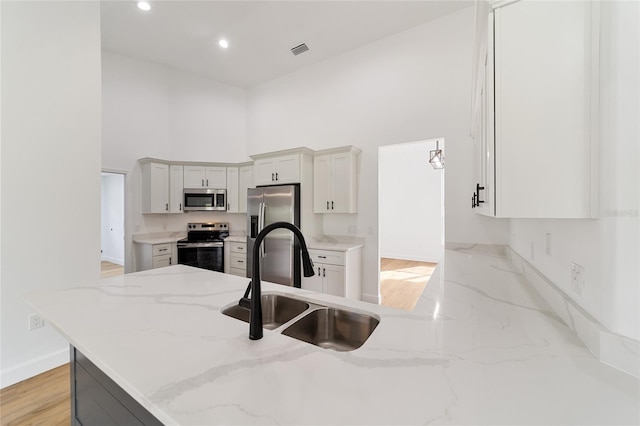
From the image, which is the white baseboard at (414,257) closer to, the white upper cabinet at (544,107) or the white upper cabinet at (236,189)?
the white upper cabinet at (236,189)

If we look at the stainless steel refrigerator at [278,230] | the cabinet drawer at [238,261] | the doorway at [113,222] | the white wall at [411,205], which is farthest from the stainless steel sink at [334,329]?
the doorway at [113,222]

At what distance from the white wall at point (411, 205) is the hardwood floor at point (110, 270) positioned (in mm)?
6555

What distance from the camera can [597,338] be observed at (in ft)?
2.49

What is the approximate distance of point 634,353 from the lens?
26.7 inches

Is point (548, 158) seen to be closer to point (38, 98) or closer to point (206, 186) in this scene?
point (38, 98)

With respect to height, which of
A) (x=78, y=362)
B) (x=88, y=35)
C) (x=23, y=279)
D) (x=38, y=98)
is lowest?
(x=78, y=362)

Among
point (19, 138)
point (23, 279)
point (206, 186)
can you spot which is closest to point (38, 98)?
point (19, 138)

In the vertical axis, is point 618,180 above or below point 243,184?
below

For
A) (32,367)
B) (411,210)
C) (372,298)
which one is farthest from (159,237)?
(411,210)

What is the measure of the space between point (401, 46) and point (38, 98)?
13.4 ft

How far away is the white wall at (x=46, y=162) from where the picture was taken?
1946 millimetres

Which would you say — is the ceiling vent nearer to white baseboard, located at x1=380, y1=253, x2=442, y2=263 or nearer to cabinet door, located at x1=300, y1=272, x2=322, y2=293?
cabinet door, located at x1=300, y1=272, x2=322, y2=293

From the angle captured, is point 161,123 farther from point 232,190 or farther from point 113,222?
point 113,222

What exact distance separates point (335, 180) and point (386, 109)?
128 centimetres
